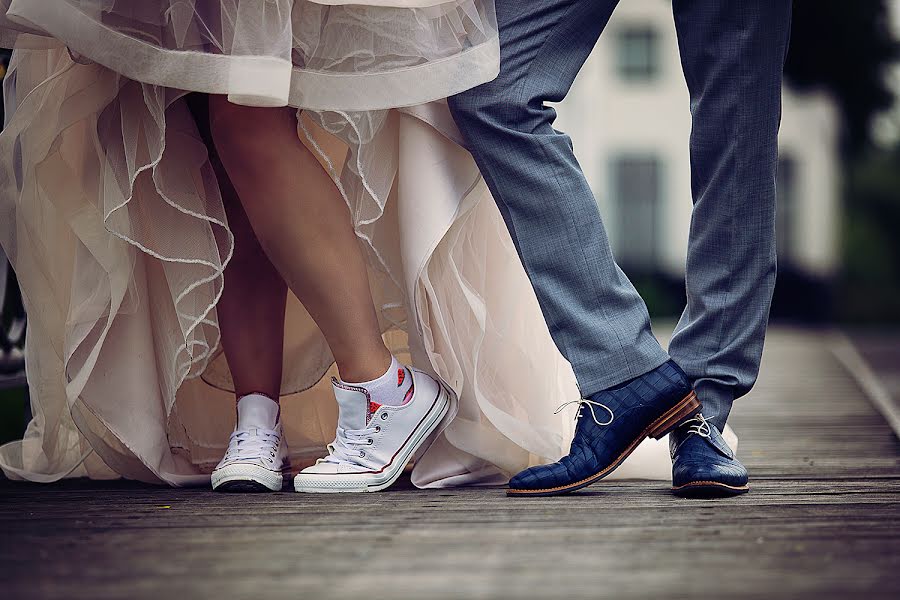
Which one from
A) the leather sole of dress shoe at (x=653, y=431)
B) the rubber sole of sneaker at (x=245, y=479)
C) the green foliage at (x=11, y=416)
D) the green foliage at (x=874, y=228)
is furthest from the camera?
the green foliage at (x=874, y=228)

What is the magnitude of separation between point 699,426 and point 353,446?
1.92 feet

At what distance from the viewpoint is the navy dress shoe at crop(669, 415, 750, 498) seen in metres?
1.92

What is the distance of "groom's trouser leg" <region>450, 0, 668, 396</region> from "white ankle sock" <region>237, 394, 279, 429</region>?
548mm

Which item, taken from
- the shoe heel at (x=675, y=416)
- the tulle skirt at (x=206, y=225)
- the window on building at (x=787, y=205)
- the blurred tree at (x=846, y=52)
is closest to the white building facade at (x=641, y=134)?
the window on building at (x=787, y=205)

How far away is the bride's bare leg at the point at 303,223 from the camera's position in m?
2.00

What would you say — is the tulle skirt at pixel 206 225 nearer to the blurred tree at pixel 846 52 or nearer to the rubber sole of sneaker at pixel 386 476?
the rubber sole of sneaker at pixel 386 476

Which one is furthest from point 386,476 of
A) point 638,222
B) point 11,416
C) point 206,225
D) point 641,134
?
point 641,134

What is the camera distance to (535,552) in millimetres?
1484

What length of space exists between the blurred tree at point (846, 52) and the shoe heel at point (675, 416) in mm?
9816

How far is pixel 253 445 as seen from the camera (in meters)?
2.12

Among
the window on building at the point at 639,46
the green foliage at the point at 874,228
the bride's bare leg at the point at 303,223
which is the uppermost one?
the bride's bare leg at the point at 303,223

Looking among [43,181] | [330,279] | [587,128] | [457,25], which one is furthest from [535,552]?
[587,128]

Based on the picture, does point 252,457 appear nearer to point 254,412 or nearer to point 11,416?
point 254,412

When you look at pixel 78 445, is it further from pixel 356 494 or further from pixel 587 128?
pixel 587 128
